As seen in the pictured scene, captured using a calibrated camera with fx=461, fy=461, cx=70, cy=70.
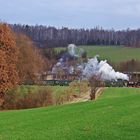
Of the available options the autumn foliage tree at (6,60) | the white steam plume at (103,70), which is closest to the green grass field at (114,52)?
the white steam plume at (103,70)

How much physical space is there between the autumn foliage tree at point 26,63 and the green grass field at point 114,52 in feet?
196

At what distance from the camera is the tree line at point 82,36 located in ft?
485

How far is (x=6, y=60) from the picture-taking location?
2108 inches

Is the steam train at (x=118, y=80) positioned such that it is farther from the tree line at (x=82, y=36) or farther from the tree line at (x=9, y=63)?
the tree line at (x=9, y=63)

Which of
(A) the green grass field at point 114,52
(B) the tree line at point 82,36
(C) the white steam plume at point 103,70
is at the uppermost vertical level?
(B) the tree line at point 82,36

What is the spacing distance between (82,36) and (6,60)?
112 m

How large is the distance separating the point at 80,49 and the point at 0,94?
297 feet

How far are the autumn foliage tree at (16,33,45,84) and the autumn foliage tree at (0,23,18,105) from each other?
30.9 ft

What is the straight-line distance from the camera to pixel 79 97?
7356cm

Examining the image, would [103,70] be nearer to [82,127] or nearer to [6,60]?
[6,60]

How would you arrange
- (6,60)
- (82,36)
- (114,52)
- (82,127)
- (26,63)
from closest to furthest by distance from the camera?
1. (82,127)
2. (6,60)
3. (26,63)
4. (114,52)
5. (82,36)

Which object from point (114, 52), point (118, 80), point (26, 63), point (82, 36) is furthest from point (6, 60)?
point (82, 36)

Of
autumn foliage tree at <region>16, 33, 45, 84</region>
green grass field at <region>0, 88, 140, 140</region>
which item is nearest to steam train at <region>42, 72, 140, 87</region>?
autumn foliage tree at <region>16, 33, 45, 84</region>

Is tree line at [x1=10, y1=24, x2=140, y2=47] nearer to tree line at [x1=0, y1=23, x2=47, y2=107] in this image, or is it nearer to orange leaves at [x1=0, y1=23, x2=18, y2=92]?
tree line at [x1=0, y1=23, x2=47, y2=107]
